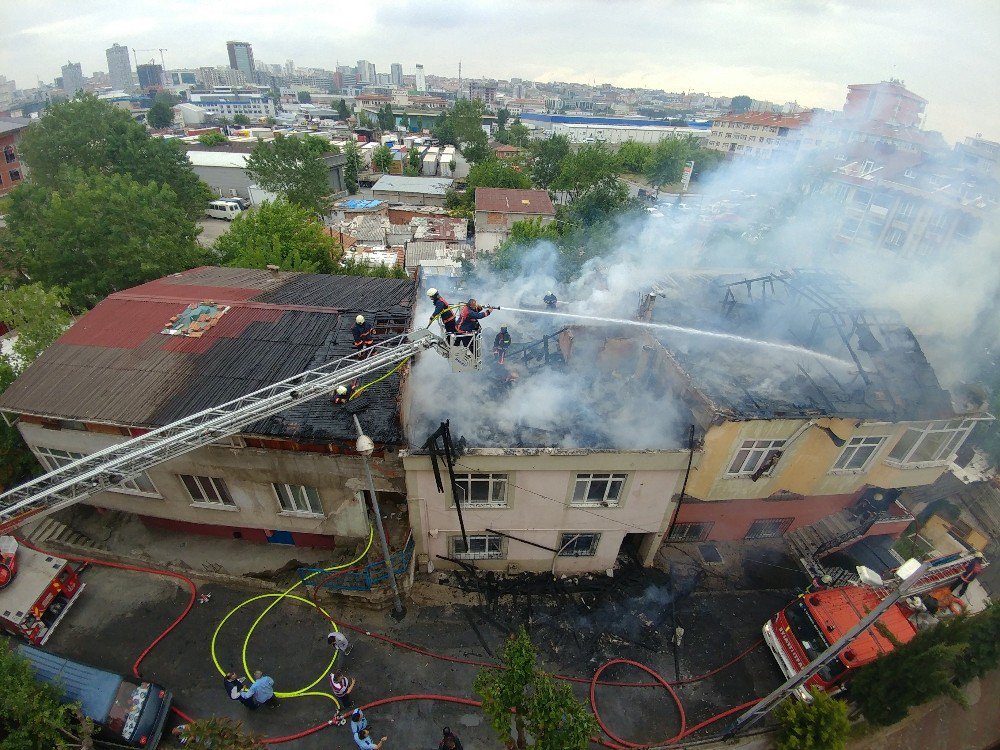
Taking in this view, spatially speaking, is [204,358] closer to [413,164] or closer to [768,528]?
[768,528]

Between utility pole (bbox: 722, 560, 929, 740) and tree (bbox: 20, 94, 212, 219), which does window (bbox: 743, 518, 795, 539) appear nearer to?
utility pole (bbox: 722, 560, 929, 740)

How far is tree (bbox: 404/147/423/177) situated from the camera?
7262cm

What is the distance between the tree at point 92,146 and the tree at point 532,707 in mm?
36839

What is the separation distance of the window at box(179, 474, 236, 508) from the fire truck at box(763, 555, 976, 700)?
49.1 ft

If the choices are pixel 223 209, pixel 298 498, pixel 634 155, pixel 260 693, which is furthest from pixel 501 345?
pixel 634 155

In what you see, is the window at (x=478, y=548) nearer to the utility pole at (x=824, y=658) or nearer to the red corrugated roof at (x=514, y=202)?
the utility pole at (x=824, y=658)

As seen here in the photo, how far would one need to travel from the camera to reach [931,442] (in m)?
Result: 12.8

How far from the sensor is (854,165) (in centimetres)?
3381

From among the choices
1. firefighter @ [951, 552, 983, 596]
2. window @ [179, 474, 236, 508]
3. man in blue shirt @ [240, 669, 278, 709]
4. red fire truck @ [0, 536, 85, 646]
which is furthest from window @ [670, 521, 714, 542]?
red fire truck @ [0, 536, 85, 646]

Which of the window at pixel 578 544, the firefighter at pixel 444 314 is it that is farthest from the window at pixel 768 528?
the firefighter at pixel 444 314

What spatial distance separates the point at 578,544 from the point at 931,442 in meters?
9.96

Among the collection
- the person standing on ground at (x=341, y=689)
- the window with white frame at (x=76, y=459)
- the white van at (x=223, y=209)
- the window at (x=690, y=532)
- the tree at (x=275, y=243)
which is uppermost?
the tree at (x=275, y=243)

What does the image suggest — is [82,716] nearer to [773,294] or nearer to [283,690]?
[283,690]

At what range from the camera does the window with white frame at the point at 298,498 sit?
12.3m
